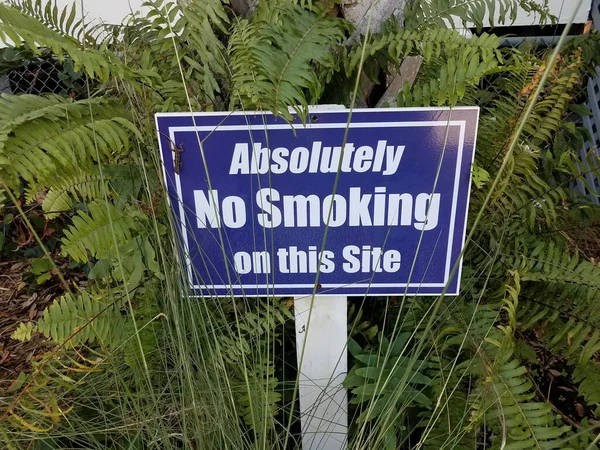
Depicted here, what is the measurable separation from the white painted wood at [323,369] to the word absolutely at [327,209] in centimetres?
22

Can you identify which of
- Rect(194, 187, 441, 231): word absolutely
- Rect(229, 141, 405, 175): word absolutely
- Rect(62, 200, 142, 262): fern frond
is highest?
Rect(229, 141, 405, 175): word absolutely

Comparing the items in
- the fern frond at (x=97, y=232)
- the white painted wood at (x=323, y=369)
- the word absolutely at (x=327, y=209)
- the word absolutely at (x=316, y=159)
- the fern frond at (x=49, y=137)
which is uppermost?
the fern frond at (x=49, y=137)

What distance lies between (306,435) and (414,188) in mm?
715

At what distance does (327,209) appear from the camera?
113 centimetres

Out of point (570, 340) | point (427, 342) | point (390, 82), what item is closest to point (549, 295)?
point (570, 340)

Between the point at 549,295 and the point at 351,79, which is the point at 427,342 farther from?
the point at 351,79

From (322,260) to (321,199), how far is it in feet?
0.49

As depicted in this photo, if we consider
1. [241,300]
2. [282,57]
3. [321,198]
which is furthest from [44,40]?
[241,300]

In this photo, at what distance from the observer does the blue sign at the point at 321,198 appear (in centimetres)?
108

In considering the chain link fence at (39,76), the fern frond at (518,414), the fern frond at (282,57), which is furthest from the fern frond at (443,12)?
the chain link fence at (39,76)

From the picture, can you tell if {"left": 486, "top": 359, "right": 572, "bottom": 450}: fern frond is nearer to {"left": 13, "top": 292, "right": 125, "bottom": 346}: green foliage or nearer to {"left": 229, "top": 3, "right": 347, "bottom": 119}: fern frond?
{"left": 229, "top": 3, "right": 347, "bottom": 119}: fern frond

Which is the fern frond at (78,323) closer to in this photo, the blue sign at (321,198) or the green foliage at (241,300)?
the green foliage at (241,300)

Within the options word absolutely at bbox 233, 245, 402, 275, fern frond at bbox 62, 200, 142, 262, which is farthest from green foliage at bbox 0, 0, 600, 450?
word absolutely at bbox 233, 245, 402, 275

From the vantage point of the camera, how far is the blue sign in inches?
42.3
